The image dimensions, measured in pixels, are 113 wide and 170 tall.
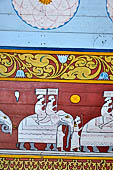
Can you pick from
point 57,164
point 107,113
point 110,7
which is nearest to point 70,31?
point 110,7

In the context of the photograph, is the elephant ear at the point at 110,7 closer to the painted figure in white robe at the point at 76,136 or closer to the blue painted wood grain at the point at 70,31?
the blue painted wood grain at the point at 70,31

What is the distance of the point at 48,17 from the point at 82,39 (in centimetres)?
39

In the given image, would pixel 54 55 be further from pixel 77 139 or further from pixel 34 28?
pixel 77 139

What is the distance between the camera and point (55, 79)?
7.84ft

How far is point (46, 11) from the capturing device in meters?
2.34

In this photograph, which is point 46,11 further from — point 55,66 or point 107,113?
point 107,113

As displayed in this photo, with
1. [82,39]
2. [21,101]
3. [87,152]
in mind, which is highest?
[82,39]

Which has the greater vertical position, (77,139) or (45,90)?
(45,90)

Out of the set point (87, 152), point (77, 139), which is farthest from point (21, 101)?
point (87, 152)

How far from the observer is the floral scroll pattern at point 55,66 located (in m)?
2.38

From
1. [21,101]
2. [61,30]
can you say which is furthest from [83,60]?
[21,101]

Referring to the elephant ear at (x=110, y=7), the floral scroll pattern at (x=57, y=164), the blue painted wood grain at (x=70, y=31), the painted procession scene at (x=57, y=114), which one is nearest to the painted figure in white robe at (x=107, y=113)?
the painted procession scene at (x=57, y=114)

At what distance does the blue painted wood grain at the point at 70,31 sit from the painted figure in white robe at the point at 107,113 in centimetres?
53

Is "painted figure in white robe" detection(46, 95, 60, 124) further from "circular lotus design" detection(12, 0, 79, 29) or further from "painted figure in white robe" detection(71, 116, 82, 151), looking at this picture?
"circular lotus design" detection(12, 0, 79, 29)
